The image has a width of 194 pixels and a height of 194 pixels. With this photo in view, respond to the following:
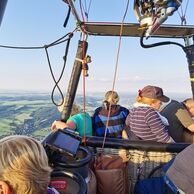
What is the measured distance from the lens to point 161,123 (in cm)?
267

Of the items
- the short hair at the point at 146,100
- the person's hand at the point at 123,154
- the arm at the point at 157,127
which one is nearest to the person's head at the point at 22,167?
the person's hand at the point at 123,154

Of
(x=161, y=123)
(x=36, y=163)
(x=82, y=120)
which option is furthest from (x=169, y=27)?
(x=36, y=163)

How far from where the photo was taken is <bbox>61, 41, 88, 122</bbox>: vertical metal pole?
301 cm

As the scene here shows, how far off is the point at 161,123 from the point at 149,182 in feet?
1.76

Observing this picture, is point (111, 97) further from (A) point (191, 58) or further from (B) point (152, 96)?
(A) point (191, 58)

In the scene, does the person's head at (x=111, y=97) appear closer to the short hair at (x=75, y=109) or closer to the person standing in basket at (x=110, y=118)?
the person standing in basket at (x=110, y=118)

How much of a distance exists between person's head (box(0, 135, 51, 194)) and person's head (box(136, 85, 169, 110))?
5.91 feet

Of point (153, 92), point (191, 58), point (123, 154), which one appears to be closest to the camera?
point (123, 154)

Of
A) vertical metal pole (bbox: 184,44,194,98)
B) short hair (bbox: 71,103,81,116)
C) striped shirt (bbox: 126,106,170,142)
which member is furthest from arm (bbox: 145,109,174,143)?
short hair (bbox: 71,103,81,116)

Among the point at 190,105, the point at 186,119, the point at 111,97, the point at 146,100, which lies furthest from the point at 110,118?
the point at 190,105

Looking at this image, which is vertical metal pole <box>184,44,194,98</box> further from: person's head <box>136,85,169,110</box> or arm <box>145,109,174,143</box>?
arm <box>145,109,174,143</box>

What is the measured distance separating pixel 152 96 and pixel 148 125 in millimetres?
299

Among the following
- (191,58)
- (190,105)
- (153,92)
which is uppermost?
(191,58)

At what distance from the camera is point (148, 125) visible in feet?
8.75
